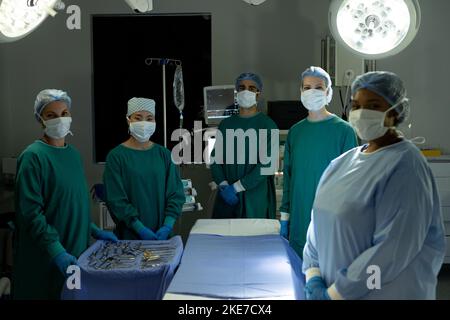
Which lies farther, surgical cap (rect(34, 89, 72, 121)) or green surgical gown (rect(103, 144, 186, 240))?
green surgical gown (rect(103, 144, 186, 240))

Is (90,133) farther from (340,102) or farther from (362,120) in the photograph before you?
(362,120)

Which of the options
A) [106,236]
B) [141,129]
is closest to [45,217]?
[106,236]

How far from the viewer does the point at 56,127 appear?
92.4 inches

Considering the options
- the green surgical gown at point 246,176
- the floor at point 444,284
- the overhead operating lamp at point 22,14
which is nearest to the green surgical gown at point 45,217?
the overhead operating lamp at point 22,14

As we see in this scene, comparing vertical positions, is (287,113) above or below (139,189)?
above

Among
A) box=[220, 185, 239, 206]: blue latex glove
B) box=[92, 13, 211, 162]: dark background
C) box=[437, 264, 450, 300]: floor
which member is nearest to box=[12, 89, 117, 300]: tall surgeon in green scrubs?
box=[220, 185, 239, 206]: blue latex glove

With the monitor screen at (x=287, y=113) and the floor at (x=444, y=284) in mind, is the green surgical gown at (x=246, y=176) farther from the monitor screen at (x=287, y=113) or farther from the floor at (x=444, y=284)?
the floor at (x=444, y=284)

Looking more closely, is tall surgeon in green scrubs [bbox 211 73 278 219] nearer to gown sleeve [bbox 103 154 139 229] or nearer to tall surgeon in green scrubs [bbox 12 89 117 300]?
gown sleeve [bbox 103 154 139 229]

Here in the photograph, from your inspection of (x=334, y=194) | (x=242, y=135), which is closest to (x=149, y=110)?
(x=242, y=135)

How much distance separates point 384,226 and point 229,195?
5.68ft

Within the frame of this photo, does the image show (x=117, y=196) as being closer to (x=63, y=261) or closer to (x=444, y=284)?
(x=63, y=261)

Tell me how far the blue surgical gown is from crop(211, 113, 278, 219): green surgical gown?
60.2 inches

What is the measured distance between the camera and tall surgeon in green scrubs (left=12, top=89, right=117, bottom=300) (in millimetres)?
2207

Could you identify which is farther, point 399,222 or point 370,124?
point 370,124
